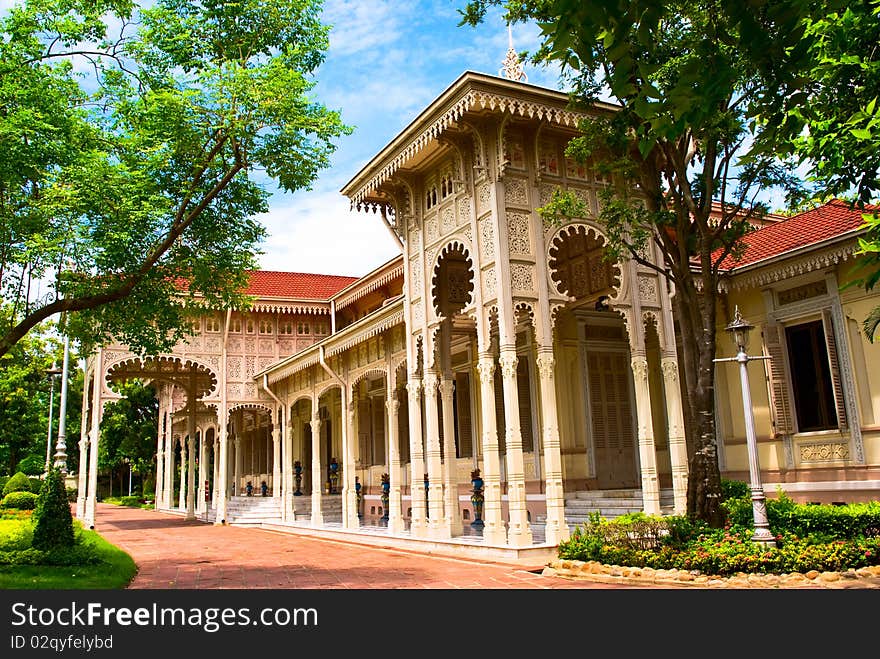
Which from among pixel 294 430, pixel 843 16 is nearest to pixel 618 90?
pixel 843 16

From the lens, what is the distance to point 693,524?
A: 10.2 meters

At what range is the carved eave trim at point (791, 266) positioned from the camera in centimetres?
1277

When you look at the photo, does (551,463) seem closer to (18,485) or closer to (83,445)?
(83,445)

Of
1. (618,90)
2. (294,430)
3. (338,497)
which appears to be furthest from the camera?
(294,430)

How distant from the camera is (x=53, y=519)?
507 inches

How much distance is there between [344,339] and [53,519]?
8.15 metres

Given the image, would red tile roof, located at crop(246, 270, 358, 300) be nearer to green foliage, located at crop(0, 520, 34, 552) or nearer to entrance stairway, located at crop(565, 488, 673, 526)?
green foliage, located at crop(0, 520, 34, 552)

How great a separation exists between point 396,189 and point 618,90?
434 inches

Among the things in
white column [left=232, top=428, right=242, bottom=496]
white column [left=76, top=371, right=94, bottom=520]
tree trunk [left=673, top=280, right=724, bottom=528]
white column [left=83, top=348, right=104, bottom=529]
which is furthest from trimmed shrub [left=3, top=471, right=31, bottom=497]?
tree trunk [left=673, top=280, right=724, bottom=528]

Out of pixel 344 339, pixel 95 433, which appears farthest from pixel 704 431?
pixel 95 433

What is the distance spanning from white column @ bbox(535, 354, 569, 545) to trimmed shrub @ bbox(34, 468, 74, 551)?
8.26 metres

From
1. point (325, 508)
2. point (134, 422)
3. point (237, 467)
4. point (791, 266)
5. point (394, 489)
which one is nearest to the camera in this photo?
point (791, 266)

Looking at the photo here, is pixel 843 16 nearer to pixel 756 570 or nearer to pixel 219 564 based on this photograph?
pixel 756 570

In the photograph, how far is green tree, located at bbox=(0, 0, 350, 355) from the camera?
1102 centimetres
